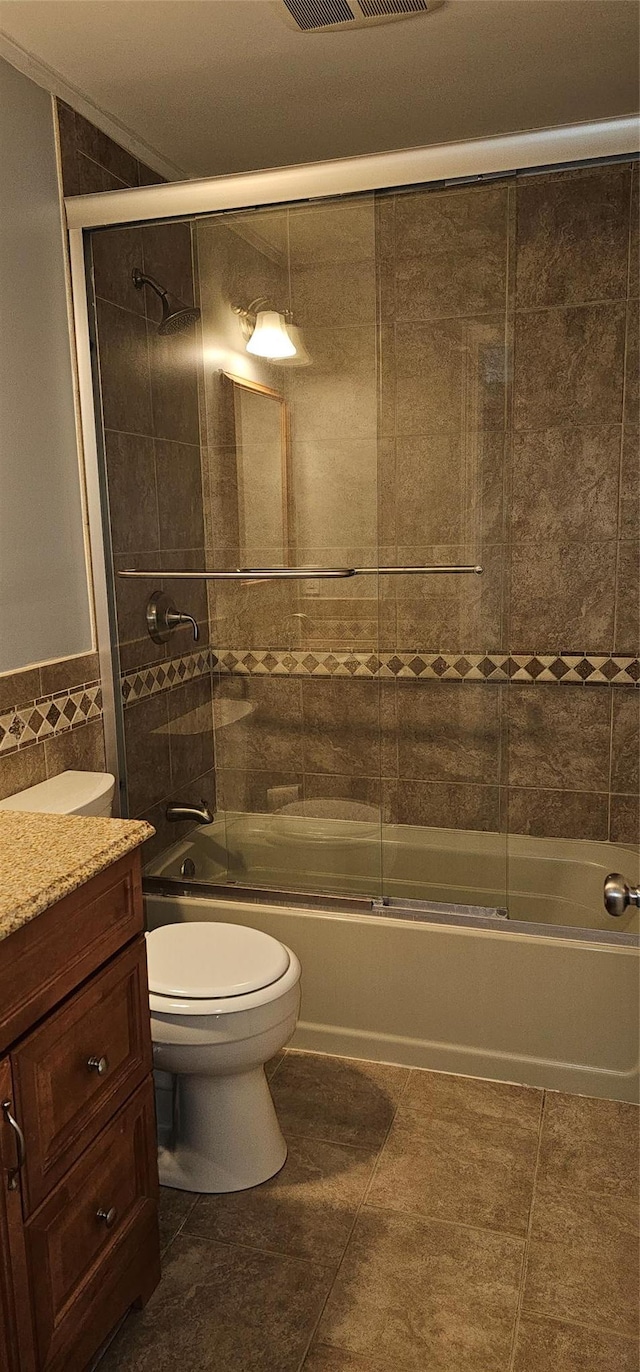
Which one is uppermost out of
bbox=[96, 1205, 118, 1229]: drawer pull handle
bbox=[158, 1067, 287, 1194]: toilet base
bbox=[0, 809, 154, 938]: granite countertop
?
bbox=[0, 809, 154, 938]: granite countertop

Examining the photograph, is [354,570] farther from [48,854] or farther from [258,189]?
[48,854]

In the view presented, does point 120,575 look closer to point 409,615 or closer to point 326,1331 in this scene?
point 409,615

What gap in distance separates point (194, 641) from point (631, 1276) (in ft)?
5.84

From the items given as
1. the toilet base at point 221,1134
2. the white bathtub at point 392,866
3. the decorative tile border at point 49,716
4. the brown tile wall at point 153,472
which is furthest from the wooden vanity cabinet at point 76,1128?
the brown tile wall at point 153,472

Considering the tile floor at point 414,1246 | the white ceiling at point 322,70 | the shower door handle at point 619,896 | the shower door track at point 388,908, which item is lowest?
the tile floor at point 414,1246

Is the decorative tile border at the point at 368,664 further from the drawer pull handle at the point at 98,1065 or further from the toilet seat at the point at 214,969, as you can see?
the drawer pull handle at the point at 98,1065

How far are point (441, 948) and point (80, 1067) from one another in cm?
116

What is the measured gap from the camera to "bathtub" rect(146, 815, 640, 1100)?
2.34 m

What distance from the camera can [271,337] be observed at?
245cm

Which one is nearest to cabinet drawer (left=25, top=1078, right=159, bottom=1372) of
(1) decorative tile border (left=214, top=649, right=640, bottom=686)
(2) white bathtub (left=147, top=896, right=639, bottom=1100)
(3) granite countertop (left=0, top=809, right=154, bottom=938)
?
(3) granite countertop (left=0, top=809, right=154, bottom=938)

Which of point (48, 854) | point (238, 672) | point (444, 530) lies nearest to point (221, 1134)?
point (48, 854)

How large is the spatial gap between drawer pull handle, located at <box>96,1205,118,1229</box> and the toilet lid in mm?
415

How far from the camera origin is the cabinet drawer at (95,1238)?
1.41 m

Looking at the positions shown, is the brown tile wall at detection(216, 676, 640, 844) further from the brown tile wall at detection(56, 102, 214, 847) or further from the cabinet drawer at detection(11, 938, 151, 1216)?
the cabinet drawer at detection(11, 938, 151, 1216)
